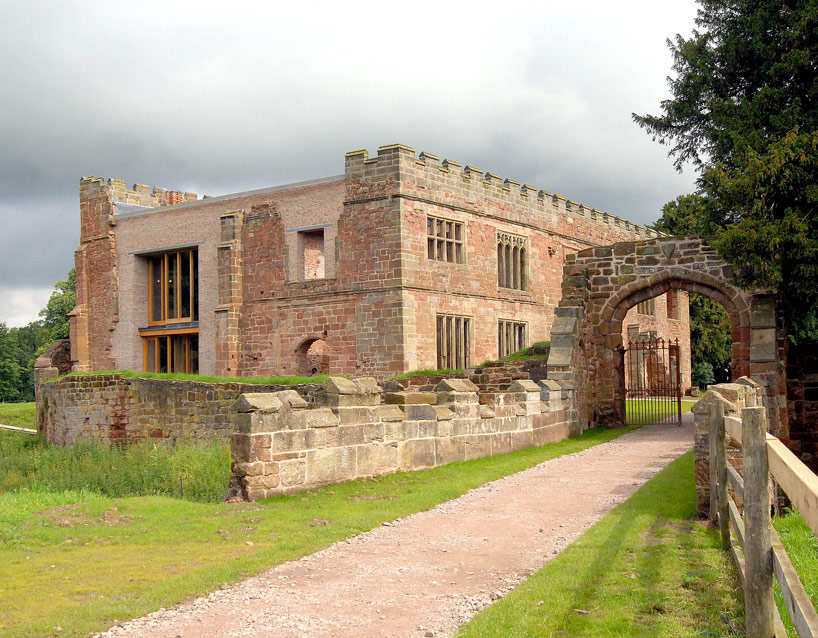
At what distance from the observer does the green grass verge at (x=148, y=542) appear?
615 cm

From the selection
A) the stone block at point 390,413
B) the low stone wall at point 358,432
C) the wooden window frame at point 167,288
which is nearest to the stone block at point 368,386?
the low stone wall at point 358,432

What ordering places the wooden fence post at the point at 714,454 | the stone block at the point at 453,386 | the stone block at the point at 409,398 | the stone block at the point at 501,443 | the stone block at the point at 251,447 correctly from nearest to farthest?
1. the wooden fence post at the point at 714,454
2. the stone block at the point at 251,447
3. the stone block at the point at 453,386
4. the stone block at the point at 409,398
5. the stone block at the point at 501,443

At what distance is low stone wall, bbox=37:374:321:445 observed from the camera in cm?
2316

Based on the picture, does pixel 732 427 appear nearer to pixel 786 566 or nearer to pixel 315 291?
pixel 786 566

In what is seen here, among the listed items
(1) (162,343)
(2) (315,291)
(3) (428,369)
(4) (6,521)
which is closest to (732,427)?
(4) (6,521)

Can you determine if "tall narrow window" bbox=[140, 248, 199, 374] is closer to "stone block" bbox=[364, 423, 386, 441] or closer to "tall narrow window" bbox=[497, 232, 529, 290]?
"tall narrow window" bbox=[497, 232, 529, 290]

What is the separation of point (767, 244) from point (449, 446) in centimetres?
795

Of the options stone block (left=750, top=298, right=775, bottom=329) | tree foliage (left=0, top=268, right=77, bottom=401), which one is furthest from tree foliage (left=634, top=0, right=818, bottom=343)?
tree foliage (left=0, top=268, right=77, bottom=401)

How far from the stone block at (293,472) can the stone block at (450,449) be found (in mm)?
3157

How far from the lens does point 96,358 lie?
34.9 m

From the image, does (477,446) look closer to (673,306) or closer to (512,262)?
(512,262)

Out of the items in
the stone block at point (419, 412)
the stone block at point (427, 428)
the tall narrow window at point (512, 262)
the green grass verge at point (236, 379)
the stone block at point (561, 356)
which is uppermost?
the tall narrow window at point (512, 262)

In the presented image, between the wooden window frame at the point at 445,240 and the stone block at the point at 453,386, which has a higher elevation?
the wooden window frame at the point at 445,240

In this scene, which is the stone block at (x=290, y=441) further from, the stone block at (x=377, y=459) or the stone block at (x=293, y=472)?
the stone block at (x=377, y=459)
